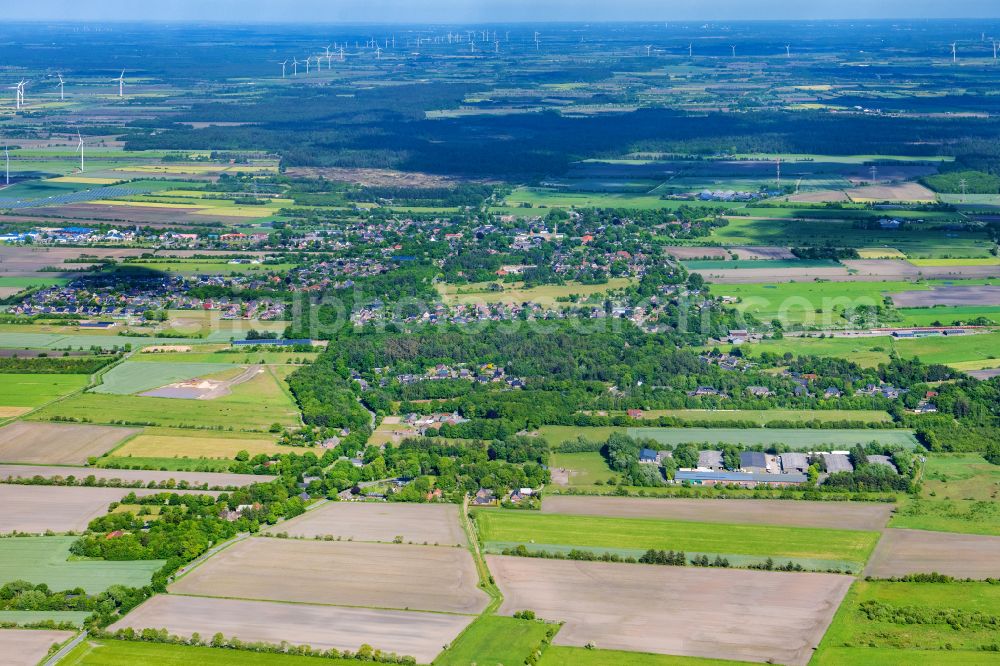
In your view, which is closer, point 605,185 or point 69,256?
point 69,256

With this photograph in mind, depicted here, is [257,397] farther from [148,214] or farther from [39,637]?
[148,214]

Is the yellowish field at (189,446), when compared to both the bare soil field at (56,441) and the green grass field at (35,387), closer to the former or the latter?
the bare soil field at (56,441)

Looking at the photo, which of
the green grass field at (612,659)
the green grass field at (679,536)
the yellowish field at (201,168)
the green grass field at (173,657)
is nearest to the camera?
the green grass field at (612,659)

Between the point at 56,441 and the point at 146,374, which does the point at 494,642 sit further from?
the point at 146,374

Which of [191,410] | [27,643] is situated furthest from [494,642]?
[191,410]

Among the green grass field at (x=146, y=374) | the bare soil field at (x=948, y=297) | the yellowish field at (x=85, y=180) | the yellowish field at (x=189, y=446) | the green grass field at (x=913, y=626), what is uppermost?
the yellowish field at (x=85, y=180)

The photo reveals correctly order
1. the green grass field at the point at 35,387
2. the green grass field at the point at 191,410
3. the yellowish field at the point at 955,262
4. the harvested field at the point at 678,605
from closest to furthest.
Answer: the harvested field at the point at 678,605, the green grass field at the point at 191,410, the green grass field at the point at 35,387, the yellowish field at the point at 955,262

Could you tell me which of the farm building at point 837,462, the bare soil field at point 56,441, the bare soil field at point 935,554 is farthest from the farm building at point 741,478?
the bare soil field at point 56,441

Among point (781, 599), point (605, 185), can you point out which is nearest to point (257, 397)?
point (781, 599)
